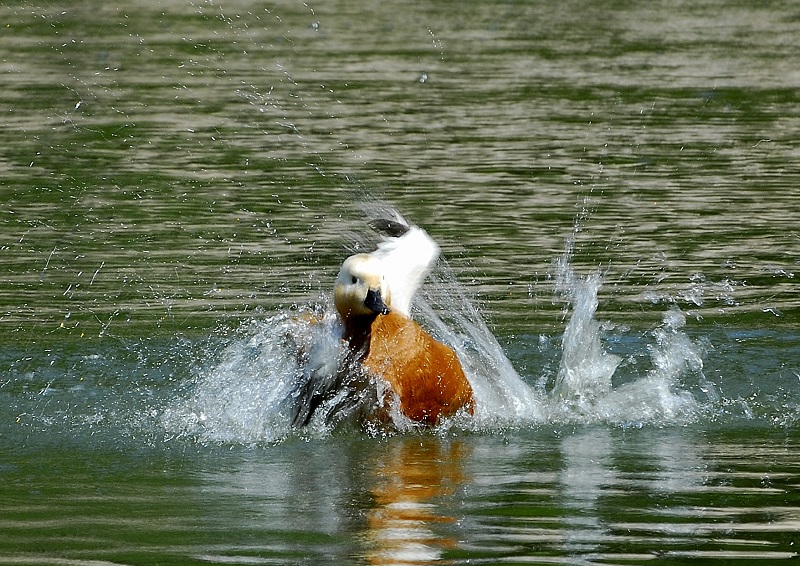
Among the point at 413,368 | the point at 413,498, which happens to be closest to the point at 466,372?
the point at 413,368

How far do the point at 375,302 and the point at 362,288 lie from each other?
0.09m

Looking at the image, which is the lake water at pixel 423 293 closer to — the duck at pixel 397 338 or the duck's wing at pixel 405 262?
the duck at pixel 397 338

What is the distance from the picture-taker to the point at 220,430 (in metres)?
7.22

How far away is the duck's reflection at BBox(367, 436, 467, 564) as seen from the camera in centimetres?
496

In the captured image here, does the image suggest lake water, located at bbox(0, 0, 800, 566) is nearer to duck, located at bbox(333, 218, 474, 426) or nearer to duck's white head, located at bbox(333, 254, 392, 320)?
duck, located at bbox(333, 218, 474, 426)

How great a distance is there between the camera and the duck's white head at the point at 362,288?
6977mm

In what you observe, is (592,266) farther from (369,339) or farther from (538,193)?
(369,339)

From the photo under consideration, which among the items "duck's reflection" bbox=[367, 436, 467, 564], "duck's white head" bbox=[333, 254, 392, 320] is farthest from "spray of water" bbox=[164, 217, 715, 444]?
"duck's reflection" bbox=[367, 436, 467, 564]

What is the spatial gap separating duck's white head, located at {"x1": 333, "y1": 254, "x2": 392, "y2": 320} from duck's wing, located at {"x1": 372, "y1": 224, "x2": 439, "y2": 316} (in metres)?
0.24

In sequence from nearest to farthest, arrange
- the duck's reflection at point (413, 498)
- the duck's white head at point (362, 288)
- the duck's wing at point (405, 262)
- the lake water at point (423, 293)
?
1. the duck's reflection at point (413, 498)
2. the lake water at point (423, 293)
3. the duck's white head at point (362, 288)
4. the duck's wing at point (405, 262)

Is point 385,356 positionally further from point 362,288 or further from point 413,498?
point 413,498

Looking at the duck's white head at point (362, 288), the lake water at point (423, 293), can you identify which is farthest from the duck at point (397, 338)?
the lake water at point (423, 293)

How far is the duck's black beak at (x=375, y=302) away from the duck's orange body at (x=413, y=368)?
20cm

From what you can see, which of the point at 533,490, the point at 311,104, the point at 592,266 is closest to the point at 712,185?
the point at 592,266
